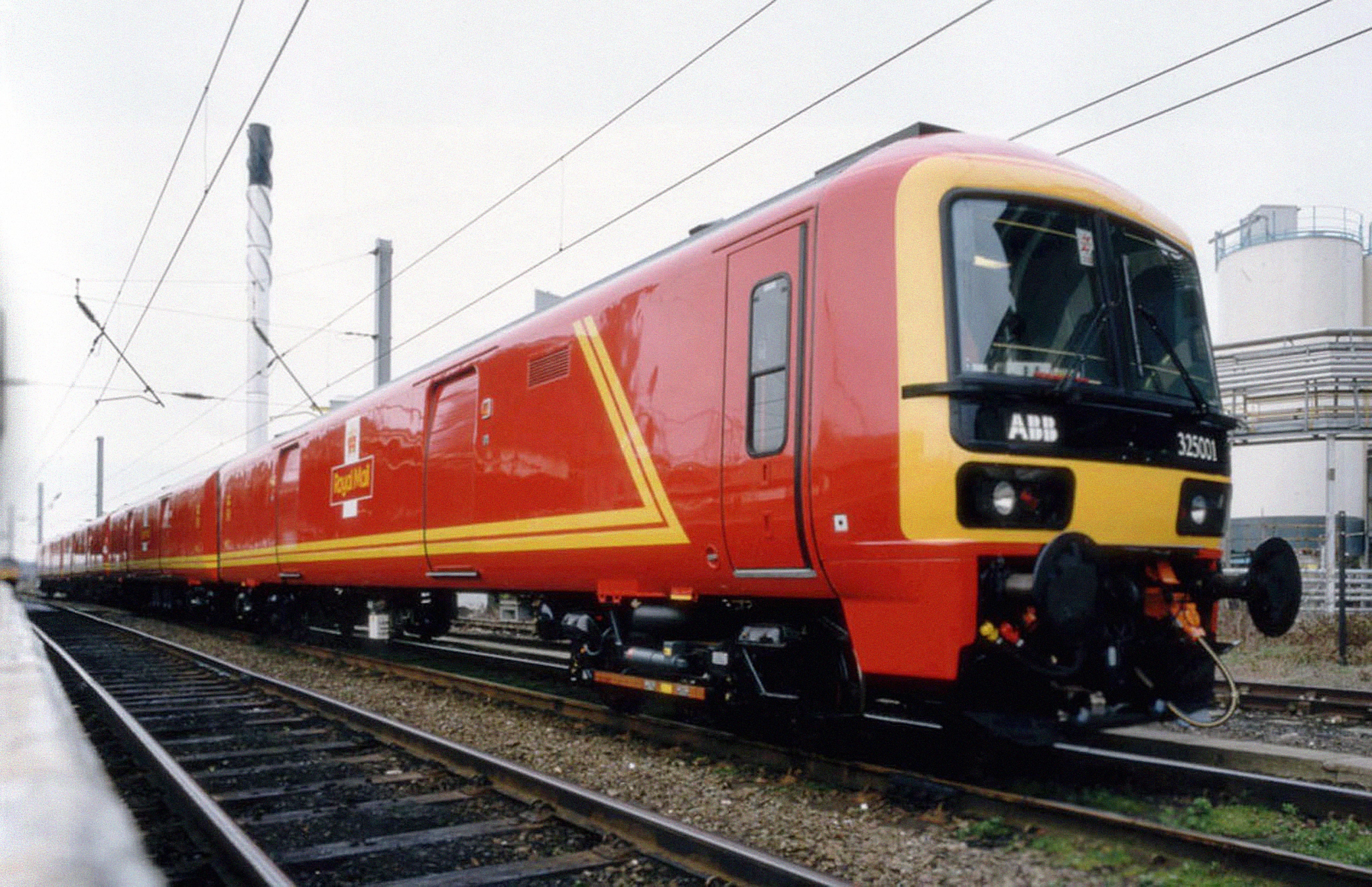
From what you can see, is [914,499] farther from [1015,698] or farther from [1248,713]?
[1248,713]

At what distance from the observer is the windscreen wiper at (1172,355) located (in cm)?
570

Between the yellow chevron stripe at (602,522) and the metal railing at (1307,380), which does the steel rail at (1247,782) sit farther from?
the metal railing at (1307,380)

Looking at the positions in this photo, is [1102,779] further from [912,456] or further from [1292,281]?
[1292,281]

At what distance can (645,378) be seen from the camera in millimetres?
6996

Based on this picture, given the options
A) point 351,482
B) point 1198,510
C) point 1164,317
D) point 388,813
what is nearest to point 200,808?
point 388,813

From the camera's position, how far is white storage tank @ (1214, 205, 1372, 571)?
27.6 meters

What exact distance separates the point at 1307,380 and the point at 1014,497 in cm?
1526

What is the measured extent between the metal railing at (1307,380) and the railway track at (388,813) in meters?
15.2

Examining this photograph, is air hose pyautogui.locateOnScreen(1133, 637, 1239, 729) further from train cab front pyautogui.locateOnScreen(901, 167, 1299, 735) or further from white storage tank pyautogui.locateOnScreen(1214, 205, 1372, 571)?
white storage tank pyautogui.locateOnScreen(1214, 205, 1372, 571)

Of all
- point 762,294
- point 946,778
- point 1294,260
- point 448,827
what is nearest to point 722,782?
point 946,778

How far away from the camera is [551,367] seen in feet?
26.8

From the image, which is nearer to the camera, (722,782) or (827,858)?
(827,858)

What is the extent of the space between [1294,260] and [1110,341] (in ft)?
96.2

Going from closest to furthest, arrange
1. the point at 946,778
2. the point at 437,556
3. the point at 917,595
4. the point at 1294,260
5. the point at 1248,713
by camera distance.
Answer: the point at 917,595, the point at 946,778, the point at 1248,713, the point at 437,556, the point at 1294,260
